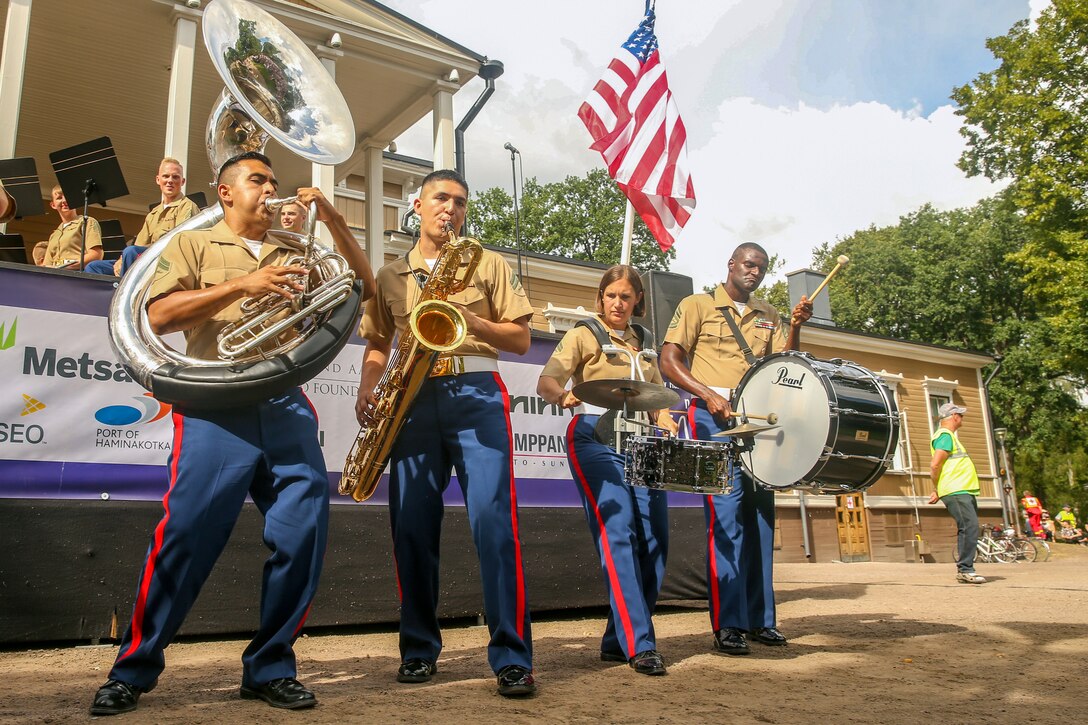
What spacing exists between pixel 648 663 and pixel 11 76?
411 inches

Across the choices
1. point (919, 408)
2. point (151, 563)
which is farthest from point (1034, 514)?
point (151, 563)

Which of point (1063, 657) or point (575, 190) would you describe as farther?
point (575, 190)

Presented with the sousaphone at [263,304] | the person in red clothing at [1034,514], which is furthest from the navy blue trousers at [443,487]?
the person in red clothing at [1034,514]

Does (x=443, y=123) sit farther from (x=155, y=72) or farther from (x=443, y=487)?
(x=443, y=487)

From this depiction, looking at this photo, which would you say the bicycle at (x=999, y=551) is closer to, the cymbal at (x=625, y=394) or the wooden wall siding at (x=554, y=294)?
the wooden wall siding at (x=554, y=294)

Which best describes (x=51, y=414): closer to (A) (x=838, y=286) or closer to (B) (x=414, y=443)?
(B) (x=414, y=443)

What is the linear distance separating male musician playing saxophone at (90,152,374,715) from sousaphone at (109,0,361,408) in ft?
0.30

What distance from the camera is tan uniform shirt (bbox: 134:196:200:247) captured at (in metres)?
7.56

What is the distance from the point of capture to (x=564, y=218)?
5284cm

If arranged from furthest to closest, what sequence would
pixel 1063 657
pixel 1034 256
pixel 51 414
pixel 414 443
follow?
pixel 1034 256
pixel 51 414
pixel 1063 657
pixel 414 443

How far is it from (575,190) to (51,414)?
163 feet

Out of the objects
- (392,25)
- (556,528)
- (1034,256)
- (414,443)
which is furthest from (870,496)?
(414,443)

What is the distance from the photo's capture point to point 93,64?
13281 millimetres

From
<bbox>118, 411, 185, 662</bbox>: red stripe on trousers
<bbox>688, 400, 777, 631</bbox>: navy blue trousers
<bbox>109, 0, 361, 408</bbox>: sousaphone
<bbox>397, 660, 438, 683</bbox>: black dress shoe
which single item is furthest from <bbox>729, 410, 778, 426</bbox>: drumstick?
<bbox>118, 411, 185, 662</bbox>: red stripe on trousers
